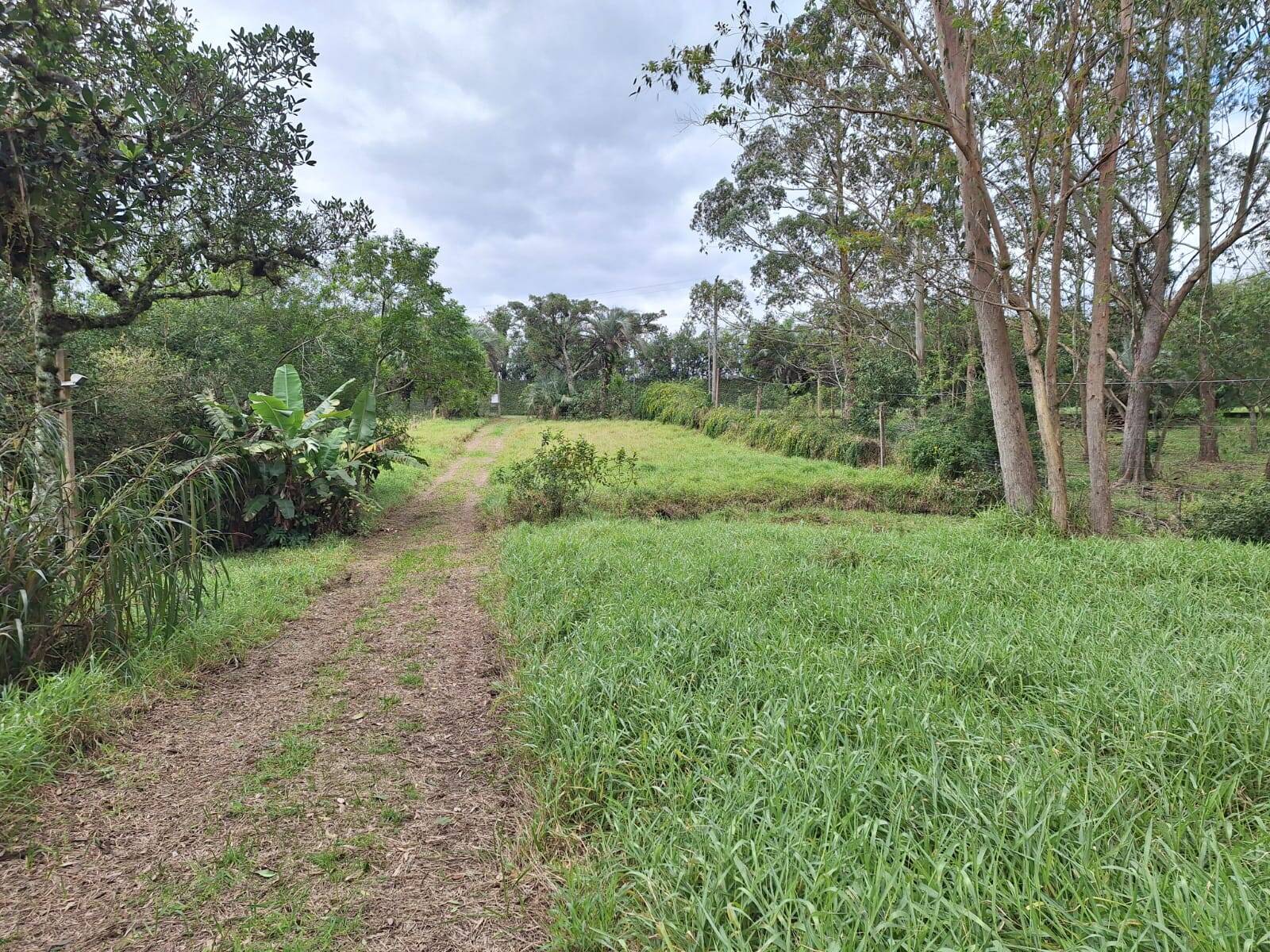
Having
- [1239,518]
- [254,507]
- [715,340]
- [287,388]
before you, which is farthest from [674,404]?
[254,507]

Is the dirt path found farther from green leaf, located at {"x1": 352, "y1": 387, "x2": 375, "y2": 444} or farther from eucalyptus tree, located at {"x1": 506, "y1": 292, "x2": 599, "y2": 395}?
eucalyptus tree, located at {"x1": 506, "y1": 292, "x2": 599, "y2": 395}

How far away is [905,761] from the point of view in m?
2.23

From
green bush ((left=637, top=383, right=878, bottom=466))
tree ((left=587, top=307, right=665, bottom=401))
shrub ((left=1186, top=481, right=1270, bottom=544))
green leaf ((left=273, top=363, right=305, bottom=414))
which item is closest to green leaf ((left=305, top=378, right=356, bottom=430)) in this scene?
green leaf ((left=273, top=363, right=305, bottom=414))

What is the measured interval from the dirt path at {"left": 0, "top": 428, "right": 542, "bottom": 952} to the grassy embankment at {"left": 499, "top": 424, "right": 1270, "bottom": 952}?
31 centimetres

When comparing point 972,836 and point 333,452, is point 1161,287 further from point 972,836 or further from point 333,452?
point 333,452

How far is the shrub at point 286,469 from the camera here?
7047 millimetres

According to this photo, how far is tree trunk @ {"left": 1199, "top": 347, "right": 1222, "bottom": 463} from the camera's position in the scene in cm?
1391

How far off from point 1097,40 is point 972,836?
8531mm

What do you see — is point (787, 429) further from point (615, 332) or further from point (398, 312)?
point (615, 332)

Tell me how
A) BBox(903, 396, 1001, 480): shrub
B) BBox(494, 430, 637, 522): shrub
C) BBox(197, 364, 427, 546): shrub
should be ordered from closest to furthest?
BBox(197, 364, 427, 546): shrub → BBox(494, 430, 637, 522): shrub → BBox(903, 396, 1001, 480): shrub

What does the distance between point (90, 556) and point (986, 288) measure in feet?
33.1

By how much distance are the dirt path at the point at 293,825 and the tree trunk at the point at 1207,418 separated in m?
18.4

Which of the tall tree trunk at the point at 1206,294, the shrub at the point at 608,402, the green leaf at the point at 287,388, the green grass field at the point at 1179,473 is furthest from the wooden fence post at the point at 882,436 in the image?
the shrub at the point at 608,402

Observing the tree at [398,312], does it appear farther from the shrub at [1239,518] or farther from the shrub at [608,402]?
the shrub at [608,402]
